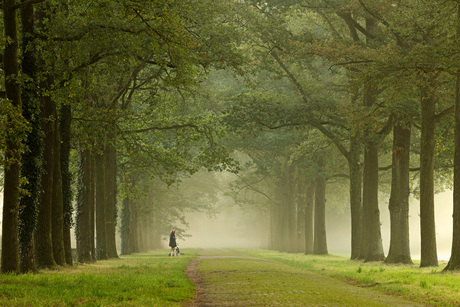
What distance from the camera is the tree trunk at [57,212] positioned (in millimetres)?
17547

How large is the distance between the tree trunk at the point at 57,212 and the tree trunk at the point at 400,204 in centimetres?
1399

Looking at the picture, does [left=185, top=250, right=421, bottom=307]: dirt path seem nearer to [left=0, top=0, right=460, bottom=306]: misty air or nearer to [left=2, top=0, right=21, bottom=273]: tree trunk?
[left=0, top=0, right=460, bottom=306]: misty air

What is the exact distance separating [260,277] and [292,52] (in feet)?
38.0

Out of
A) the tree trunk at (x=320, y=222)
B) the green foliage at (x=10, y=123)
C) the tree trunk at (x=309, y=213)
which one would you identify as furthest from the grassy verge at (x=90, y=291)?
the tree trunk at (x=309, y=213)

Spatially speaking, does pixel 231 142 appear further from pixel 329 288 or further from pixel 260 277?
pixel 329 288

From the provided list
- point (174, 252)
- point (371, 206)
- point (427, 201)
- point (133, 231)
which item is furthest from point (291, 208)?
point (427, 201)

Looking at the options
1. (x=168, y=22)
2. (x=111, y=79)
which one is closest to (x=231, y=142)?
(x=111, y=79)

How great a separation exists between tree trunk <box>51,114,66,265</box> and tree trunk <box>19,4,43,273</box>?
1899 mm

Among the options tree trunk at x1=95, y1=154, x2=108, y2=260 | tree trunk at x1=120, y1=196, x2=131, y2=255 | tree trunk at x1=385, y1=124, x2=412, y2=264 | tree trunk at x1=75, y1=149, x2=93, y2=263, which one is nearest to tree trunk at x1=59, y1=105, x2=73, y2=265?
tree trunk at x1=75, y1=149, x2=93, y2=263

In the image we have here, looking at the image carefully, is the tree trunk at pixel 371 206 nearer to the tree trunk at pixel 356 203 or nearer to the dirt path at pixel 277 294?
the tree trunk at pixel 356 203

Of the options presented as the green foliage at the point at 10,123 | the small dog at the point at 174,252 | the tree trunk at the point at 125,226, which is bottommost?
the small dog at the point at 174,252

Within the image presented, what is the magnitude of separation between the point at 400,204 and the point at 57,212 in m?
14.7

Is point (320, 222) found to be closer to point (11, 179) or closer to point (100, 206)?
point (100, 206)

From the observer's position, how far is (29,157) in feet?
49.9
